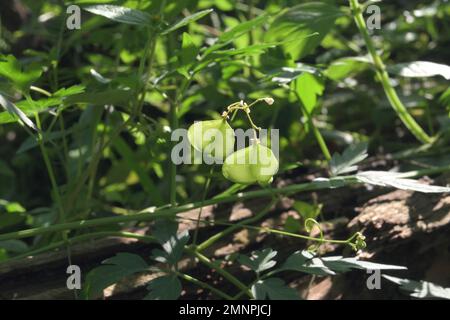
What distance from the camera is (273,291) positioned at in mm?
825

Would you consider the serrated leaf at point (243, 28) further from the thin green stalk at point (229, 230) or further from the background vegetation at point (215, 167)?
the thin green stalk at point (229, 230)

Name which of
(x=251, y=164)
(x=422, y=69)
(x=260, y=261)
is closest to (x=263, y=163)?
(x=251, y=164)

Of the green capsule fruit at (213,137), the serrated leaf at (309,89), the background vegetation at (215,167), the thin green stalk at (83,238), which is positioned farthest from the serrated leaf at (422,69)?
the thin green stalk at (83,238)

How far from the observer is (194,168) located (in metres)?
1.30

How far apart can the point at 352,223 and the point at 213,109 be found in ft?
1.69

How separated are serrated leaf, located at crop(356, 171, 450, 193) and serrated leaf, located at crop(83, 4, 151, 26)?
36 centimetres

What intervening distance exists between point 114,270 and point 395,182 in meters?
0.38

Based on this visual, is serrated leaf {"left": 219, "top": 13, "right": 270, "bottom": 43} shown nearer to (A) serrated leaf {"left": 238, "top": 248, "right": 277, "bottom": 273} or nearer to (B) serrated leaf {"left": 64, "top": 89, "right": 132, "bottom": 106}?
(B) serrated leaf {"left": 64, "top": 89, "right": 132, "bottom": 106}

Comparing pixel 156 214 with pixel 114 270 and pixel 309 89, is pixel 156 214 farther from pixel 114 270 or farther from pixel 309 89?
pixel 309 89

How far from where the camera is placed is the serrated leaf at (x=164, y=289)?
0.82 metres

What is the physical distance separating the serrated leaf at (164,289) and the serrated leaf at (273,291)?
10cm

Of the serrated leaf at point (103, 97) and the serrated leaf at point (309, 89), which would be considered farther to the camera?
the serrated leaf at point (309, 89)
